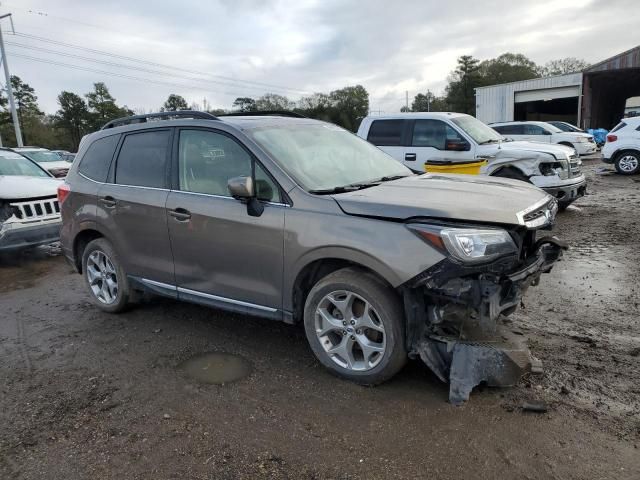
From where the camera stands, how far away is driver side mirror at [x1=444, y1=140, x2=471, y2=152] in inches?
350

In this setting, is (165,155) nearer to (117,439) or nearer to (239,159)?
(239,159)

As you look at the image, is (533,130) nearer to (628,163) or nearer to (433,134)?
(628,163)

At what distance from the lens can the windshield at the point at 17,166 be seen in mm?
8133

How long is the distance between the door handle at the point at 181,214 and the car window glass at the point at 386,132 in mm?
6488

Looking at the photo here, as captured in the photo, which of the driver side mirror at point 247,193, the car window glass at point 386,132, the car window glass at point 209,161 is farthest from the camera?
the car window glass at point 386,132

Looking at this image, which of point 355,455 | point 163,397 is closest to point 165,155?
point 163,397

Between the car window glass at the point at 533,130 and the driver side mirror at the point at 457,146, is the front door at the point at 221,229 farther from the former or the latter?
the car window glass at the point at 533,130

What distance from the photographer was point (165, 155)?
4297mm

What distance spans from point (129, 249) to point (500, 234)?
3.35 meters

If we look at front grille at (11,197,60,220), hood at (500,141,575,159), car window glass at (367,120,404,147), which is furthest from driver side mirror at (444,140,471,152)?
front grille at (11,197,60,220)

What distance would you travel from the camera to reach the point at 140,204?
171 inches

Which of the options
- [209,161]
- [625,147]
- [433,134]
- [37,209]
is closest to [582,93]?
[625,147]

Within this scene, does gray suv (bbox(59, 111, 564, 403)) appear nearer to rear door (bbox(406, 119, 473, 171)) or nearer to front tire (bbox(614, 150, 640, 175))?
rear door (bbox(406, 119, 473, 171))

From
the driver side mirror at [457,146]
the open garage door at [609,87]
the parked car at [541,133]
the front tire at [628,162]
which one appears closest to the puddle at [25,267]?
the driver side mirror at [457,146]
